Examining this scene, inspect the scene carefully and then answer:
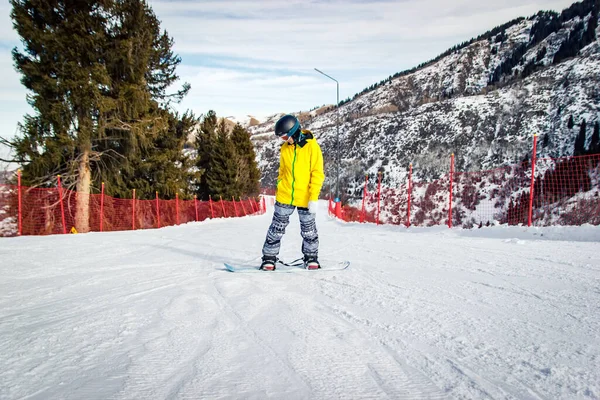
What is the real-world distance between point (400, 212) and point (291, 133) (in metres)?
13.7

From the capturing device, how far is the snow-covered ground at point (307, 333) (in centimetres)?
127

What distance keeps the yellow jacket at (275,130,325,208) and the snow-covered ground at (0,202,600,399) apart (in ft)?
3.09

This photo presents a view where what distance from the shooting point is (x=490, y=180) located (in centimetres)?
1354

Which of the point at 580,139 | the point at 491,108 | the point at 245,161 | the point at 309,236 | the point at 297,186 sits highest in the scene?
the point at 491,108

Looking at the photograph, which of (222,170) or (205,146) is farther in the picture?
(205,146)

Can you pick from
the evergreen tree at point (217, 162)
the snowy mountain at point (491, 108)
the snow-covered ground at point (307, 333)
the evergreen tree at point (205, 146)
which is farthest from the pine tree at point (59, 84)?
the snowy mountain at point (491, 108)

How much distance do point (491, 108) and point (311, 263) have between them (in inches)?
2357

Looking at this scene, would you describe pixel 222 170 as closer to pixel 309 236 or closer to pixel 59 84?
pixel 59 84

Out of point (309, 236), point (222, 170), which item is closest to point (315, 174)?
point (309, 236)

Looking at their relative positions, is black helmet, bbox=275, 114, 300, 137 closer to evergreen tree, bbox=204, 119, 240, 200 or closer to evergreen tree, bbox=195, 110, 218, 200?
evergreen tree, bbox=204, 119, 240, 200

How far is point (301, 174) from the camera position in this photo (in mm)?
4012

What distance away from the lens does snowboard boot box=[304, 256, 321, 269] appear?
3.89 meters

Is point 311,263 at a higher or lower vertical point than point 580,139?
lower

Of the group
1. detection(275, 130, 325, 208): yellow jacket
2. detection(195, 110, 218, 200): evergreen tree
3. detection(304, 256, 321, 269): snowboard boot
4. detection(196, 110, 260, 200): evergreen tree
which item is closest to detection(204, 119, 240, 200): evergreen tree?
detection(196, 110, 260, 200): evergreen tree
